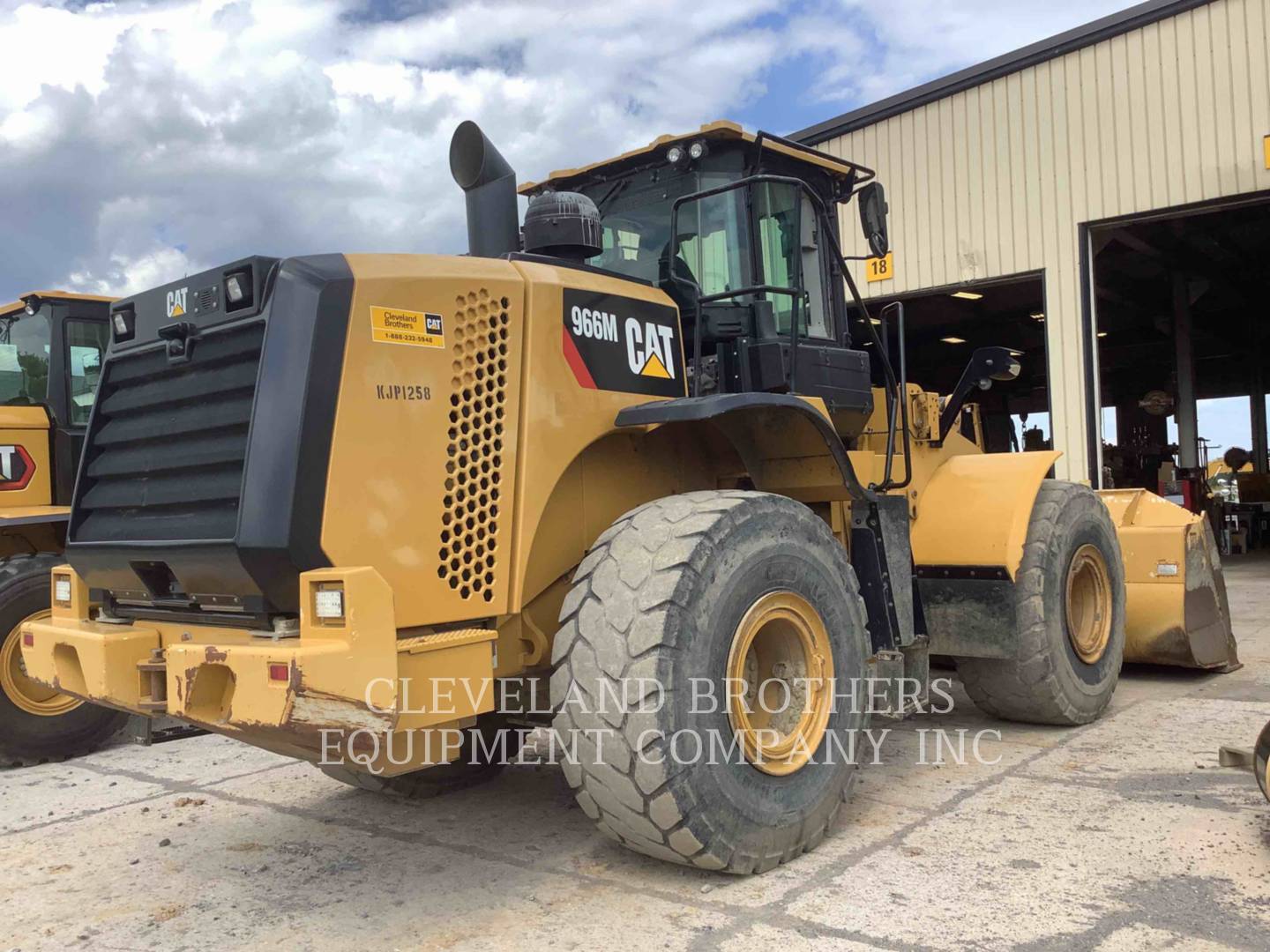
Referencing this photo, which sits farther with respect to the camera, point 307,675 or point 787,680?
point 787,680

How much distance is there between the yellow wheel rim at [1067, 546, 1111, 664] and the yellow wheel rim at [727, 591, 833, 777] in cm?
264

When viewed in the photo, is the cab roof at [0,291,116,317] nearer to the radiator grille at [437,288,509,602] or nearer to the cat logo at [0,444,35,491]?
the cat logo at [0,444,35,491]

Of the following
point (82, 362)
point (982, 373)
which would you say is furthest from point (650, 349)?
point (82, 362)

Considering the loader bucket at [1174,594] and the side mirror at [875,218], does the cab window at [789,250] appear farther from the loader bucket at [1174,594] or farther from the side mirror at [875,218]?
the loader bucket at [1174,594]

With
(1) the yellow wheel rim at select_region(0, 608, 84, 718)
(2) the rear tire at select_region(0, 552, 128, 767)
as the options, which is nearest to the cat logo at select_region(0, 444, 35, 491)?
(2) the rear tire at select_region(0, 552, 128, 767)

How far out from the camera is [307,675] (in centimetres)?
293

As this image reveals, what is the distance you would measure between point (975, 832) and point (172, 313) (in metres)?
3.53

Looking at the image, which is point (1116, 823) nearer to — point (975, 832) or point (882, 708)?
point (975, 832)

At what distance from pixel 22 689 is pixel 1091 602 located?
641cm

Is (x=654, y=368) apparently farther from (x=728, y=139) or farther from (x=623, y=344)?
(x=728, y=139)

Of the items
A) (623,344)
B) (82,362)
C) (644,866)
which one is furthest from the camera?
(82,362)

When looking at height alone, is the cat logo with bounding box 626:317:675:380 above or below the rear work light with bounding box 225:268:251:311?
below

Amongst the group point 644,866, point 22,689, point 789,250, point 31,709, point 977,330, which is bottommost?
point 644,866

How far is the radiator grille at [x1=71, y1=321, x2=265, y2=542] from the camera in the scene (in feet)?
11.2
